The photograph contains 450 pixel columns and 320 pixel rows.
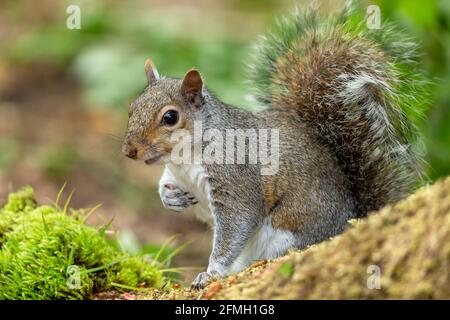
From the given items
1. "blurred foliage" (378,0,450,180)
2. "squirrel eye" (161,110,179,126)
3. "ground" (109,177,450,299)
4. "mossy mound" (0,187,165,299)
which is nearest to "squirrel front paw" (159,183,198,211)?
"mossy mound" (0,187,165,299)

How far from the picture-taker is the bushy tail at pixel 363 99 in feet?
12.0

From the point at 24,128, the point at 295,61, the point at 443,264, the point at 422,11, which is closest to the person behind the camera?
the point at 443,264

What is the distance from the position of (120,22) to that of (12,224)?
6161 mm

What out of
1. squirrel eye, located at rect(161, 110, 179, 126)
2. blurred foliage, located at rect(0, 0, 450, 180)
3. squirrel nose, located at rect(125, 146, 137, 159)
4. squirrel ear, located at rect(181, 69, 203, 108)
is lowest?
squirrel nose, located at rect(125, 146, 137, 159)

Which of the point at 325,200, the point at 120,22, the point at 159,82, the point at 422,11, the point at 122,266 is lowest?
the point at 122,266

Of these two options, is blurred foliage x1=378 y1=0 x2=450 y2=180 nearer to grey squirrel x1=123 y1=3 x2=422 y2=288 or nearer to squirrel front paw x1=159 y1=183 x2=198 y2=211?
grey squirrel x1=123 y1=3 x2=422 y2=288

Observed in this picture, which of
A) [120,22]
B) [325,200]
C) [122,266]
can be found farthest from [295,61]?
[120,22]

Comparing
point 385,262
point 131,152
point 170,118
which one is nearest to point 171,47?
point 170,118

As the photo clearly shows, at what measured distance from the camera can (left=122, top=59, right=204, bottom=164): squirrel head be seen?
134 inches

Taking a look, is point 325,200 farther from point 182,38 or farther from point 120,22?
point 120,22

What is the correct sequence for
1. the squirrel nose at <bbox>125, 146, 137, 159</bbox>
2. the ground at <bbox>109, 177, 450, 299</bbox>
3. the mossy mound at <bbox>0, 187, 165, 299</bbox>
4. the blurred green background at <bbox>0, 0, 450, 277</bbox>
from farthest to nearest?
the blurred green background at <bbox>0, 0, 450, 277</bbox>, the squirrel nose at <bbox>125, 146, 137, 159</bbox>, the mossy mound at <bbox>0, 187, 165, 299</bbox>, the ground at <bbox>109, 177, 450, 299</bbox>

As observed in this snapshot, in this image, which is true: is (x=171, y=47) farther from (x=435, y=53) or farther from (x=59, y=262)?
(x=59, y=262)

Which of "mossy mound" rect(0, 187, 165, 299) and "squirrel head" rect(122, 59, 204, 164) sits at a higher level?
"squirrel head" rect(122, 59, 204, 164)

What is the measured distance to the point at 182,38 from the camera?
8.45 m
